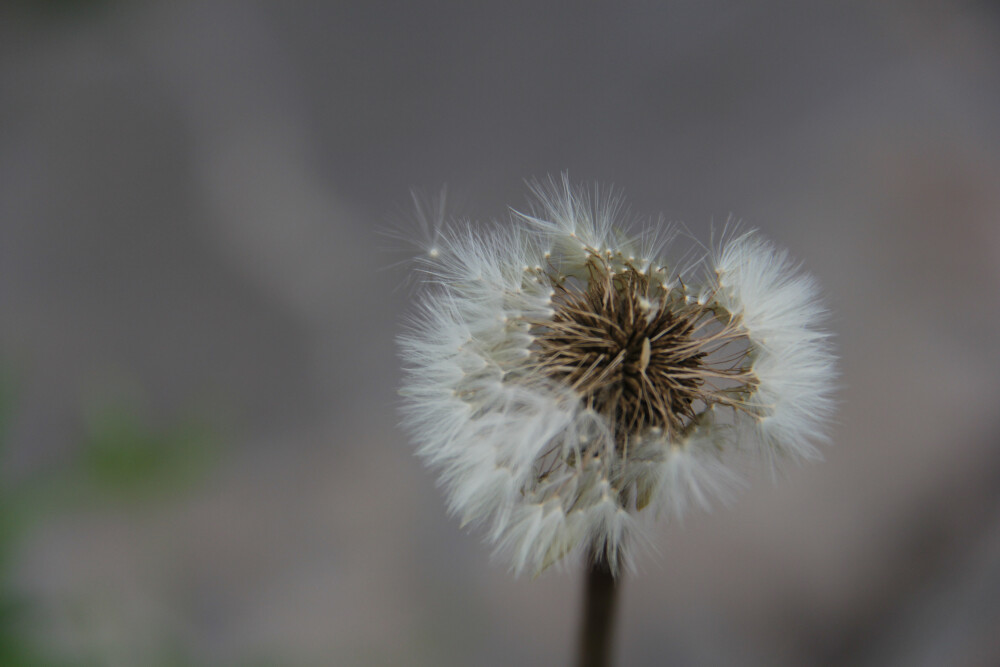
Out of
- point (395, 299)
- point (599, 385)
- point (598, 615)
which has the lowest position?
point (598, 615)

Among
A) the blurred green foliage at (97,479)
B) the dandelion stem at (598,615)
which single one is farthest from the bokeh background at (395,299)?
the dandelion stem at (598,615)

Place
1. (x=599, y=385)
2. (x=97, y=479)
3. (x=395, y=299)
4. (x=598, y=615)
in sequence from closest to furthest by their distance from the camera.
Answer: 1. (x=599, y=385)
2. (x=598, y=615)
3. (x=97, y=479)
4. (x=395, y=299)

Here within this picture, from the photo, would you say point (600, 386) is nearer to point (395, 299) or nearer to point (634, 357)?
point (634, 357)

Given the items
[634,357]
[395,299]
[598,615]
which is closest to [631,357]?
[634,357]

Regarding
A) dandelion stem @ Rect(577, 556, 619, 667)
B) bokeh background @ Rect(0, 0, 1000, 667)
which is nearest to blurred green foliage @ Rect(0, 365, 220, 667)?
bokeh background @ Rect(0, 0, 1000, 667)

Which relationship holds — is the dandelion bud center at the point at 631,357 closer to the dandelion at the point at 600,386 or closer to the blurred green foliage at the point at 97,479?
the dandelion at the point at 600,386

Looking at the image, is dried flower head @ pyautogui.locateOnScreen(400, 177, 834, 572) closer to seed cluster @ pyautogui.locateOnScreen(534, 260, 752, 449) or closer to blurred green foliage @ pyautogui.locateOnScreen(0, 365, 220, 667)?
seed cluster @ pyautogui.locateOnScreen(534, 260, 752, 449)
